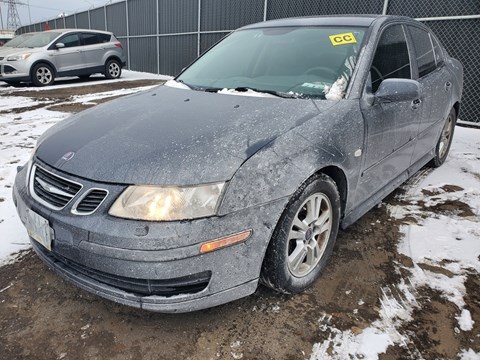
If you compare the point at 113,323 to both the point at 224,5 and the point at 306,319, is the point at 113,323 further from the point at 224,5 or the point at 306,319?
the point at 224,5

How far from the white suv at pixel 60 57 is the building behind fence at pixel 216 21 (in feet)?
7.59

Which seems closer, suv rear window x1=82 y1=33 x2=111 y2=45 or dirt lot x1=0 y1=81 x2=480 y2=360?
dirt lot x1=0 y1=81 x2=480 y2=360

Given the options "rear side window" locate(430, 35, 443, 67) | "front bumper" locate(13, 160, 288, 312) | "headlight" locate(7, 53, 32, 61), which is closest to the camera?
"front bumper" locate(13, 160, 288, 312)

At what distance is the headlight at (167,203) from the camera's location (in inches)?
65.7

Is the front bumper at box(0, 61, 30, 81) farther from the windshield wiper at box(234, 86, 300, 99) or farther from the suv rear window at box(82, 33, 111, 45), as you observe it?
the windshield wiper at box(234, 86, 300, 99)

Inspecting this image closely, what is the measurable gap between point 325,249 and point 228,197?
95 cm

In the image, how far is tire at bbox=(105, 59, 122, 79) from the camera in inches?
494

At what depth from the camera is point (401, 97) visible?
2490 mm

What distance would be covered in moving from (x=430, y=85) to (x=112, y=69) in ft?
37.9

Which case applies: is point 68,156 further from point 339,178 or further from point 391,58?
point 391,58

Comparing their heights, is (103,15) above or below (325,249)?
above

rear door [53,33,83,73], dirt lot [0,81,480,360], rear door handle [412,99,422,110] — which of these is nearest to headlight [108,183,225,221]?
dirt lot [0,81,480,360]

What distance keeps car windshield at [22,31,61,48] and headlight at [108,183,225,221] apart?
11400 mm

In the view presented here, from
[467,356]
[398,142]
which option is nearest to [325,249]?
[467,356]
